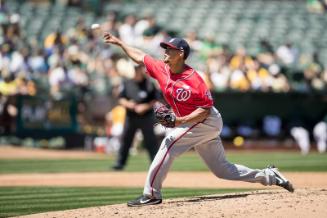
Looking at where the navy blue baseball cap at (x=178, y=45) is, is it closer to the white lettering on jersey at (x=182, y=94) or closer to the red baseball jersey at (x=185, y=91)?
the red baseball jersey at (x=185, y=91)

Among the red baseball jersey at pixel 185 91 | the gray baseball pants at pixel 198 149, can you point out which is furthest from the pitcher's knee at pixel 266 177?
the red baseball jersey at pixel 185 91

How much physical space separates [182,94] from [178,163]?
8569 millimetres

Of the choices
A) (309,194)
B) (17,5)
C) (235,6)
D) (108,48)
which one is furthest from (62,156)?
Result: (309,194)

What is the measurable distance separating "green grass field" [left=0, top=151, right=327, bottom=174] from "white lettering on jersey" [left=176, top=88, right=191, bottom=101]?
6.44 meters

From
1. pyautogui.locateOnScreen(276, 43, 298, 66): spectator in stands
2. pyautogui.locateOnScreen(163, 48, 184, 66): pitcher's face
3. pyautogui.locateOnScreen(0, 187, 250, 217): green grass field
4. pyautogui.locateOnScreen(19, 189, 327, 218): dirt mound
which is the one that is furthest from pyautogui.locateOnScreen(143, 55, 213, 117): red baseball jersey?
pyautogui.locateOnScreen(276, 43, 298, 66): spectator in stands

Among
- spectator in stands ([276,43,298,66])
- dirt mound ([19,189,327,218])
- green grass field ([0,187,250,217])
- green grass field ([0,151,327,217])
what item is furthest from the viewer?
spectator in stands ([276,43,298,66])

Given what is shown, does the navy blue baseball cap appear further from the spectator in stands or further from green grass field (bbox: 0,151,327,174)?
the spectator in stands

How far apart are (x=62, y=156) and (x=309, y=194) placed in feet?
35.9

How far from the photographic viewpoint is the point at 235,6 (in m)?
25.2

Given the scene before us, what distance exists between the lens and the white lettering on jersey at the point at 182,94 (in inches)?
311

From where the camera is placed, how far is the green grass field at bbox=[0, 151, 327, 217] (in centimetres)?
934

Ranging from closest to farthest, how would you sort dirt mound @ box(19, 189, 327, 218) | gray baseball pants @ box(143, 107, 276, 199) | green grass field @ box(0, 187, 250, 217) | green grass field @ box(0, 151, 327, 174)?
dirt mound @ box(19, 189, 327, 218) < gray baseball pants @ box(143, 107, 276, 199) < green grass field @ box(0, 187, 250, 217) < green grass field @ box(0, 151, 327, 174)

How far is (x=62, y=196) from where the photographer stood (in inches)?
404

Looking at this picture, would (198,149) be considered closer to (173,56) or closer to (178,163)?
(173,56)
